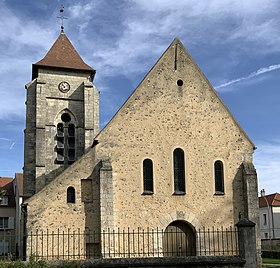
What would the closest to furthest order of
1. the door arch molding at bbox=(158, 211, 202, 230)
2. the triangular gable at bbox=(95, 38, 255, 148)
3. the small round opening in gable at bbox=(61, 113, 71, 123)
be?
the door arch molding at bbox=(158, 211, 202, 230)
the triangular gable at bbox=(95, 38, 255, 148)
the small round opening in gable at bbox=(61, 113, 71, 123)

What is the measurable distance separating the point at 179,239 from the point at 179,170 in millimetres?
3193

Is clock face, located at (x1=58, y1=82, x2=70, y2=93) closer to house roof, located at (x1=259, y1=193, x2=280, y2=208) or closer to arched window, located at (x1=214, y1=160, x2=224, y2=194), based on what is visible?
arched window, located at (x1=214, y1=160, x2=224, y2=194)

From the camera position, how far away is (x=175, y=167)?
20.3m

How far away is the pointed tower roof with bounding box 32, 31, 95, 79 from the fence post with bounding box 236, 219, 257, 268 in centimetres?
1931

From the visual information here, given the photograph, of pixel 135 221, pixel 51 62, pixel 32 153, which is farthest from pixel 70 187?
pixel 51 62

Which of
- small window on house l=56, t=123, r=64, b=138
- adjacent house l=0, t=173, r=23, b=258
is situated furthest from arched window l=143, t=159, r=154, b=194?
adjacent house l=0, t=173, r=23, b=258

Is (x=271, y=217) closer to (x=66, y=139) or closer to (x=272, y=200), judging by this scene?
(x=272, y=200)

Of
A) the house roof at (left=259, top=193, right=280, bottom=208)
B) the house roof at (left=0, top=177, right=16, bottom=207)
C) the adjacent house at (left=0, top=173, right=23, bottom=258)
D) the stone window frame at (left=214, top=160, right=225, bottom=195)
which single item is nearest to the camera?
the stone window frame at (left=214, top=160, right=225, bottom=195)

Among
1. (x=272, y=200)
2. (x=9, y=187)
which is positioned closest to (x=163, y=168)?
(x=9, y=187)

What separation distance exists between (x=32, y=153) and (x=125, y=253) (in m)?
11.7

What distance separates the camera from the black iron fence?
17922 mm

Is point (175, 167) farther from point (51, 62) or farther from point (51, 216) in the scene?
point (51, 62)

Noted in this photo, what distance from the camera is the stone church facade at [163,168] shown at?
18.7 metres

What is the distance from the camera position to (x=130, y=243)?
18844mm
